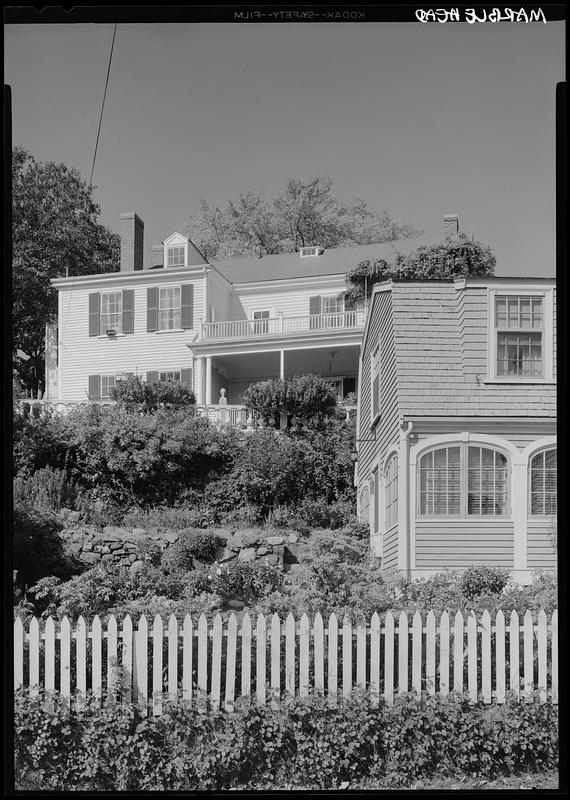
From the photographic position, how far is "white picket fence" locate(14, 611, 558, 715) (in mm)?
5281

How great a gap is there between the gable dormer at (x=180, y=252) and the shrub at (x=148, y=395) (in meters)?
4.92

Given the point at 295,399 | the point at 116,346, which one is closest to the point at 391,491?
the point at 295,399

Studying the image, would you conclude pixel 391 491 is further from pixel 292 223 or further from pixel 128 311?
pixel 128 311

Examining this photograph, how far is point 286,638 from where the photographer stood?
532cm

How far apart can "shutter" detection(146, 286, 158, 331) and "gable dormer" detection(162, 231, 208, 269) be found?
0.70 meters

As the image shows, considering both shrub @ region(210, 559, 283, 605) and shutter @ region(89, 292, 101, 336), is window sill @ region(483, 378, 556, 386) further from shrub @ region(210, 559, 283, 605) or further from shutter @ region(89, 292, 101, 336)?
shutter @ region(89, 292, 101, 336)

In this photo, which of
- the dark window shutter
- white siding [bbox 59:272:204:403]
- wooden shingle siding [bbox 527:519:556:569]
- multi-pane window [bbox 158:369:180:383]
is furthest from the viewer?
multi-pane window [bbox 158:369:180:383]

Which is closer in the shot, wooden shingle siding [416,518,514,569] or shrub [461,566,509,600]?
shrub [461,566,509,600]

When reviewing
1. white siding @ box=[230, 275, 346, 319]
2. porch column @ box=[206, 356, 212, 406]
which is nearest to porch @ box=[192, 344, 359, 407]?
porch column @ box=[206, 356, 212, 406]

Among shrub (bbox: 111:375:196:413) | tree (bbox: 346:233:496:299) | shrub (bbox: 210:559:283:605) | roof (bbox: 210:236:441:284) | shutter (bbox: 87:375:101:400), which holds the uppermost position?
roof (bbox: 210:236:441:284)

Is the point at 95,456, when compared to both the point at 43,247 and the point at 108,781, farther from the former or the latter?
the point at 108,781

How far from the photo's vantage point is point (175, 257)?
2033 cm
